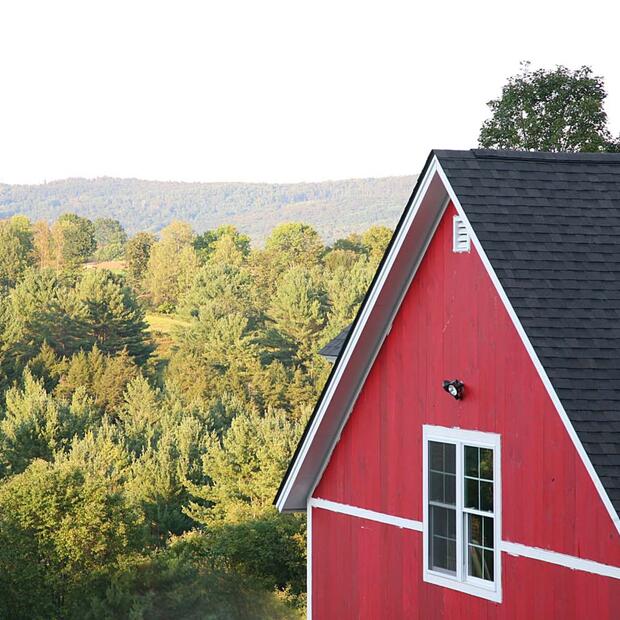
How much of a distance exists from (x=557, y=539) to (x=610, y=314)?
1761 millimetres

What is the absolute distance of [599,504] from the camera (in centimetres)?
851

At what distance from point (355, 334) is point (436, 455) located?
1.34 metres

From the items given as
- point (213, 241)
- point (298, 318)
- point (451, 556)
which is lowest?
point (451, 556)

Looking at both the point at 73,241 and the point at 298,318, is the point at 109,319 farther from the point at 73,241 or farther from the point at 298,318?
the point at 73,241

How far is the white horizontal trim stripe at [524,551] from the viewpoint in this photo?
8617mm

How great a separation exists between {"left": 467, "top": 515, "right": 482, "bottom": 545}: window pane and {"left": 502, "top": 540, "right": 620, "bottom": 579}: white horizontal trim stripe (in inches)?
16.1

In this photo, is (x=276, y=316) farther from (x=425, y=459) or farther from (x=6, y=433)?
(x=425, y=459)

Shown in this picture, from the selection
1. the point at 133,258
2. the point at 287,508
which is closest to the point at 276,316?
the point at 133,258

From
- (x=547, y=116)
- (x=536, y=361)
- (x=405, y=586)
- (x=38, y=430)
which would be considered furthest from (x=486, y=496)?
(x=38, y=430)

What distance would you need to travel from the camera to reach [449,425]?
10367 millimetres

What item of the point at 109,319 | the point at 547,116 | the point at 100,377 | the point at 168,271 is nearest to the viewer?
the point at 547,116

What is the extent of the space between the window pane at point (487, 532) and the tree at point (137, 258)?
14659 centimetres

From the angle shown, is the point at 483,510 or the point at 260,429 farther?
the point at 260,429

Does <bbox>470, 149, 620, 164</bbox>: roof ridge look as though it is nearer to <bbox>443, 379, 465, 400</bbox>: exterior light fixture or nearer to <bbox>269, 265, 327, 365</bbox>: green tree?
<bbox>443, 379, 465, 400</bbox>: exterior light fixture
